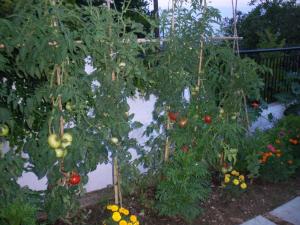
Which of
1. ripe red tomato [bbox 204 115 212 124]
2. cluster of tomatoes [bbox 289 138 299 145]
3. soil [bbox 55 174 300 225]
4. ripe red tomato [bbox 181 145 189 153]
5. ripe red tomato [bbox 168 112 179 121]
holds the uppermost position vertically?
ripe red tomato [bbox 168 112 179 121]

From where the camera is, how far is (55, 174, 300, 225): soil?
323 centimetres

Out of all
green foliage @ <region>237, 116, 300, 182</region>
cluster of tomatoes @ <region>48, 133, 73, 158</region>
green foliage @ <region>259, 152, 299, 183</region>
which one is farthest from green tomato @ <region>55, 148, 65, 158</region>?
green foliage @ <region>259, 152, 299, 183</region>

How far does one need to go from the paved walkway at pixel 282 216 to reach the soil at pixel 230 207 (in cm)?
2

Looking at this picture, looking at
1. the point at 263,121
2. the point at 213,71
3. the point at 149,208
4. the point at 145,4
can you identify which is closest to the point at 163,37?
the point at 213,71

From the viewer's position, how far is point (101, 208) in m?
3.34

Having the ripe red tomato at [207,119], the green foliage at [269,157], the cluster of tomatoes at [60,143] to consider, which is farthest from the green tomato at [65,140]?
the green foliage at [269,157]

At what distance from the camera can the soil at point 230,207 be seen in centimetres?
323

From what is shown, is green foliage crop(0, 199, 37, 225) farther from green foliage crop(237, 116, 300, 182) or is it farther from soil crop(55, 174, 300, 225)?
green foliage crop(237, 116, 300, 182)

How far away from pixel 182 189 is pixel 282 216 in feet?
3.37

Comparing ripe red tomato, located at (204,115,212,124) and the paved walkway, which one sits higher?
ripe red tomato, located at (204,115,212,124)

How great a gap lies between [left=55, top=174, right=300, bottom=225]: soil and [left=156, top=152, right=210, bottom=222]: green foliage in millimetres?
136

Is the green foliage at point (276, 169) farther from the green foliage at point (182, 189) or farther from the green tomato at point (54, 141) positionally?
the green tomato at point (54, 141)

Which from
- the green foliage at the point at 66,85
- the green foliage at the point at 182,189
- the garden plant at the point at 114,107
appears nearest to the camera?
the green foliage at the point at 66,85

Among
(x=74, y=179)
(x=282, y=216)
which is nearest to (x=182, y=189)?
(x=74, y=179)
